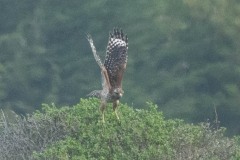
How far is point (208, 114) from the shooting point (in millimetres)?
66438

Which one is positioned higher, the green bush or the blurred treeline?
the blurred treeline

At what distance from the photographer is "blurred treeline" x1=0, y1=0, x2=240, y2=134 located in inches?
2763

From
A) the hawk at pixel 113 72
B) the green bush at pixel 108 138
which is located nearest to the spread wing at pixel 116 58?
the hawk at pixel 113 72

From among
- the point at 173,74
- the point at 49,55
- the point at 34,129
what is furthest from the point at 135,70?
the point at 34,129

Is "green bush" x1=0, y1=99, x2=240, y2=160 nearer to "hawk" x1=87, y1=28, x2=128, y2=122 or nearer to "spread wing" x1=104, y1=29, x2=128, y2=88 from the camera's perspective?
"hawk" x1=87, y1=28, x2=128, y2=122

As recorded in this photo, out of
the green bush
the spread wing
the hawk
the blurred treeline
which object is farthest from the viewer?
the blurred treeline

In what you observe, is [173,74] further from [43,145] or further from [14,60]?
[43,145]

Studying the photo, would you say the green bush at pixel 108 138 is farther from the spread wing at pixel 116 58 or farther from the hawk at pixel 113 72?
the spread wing at pixel 116 58

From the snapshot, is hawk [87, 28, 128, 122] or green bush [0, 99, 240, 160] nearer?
hawk [87, 28, 128, 122]

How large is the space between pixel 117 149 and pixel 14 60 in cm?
5035

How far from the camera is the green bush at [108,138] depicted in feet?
105

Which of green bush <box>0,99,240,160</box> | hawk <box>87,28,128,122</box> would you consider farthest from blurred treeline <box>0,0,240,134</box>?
hawk <box>87,28,128,122</box>

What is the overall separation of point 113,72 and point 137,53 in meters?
45.4

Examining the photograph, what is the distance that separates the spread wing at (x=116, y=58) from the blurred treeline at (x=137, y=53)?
3275cm
